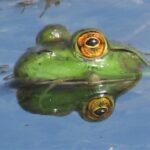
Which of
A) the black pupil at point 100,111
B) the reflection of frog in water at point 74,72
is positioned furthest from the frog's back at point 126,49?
the black pupil at point 100,111

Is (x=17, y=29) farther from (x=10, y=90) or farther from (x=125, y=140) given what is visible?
(x=125, y=140)

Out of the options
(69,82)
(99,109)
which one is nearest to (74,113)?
(99,109)

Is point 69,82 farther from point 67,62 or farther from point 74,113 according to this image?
point 74,113

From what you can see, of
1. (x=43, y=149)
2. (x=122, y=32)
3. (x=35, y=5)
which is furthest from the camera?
(x=35, y=5)

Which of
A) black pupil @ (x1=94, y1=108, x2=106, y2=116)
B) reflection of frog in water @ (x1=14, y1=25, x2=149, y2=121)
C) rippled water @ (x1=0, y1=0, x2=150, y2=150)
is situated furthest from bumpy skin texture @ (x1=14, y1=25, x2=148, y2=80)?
black pupil @ (x1=94, y1=108, x2=106, y2=116)

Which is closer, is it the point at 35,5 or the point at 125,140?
the point at 125,140

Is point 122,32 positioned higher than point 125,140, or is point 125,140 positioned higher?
point 125,140

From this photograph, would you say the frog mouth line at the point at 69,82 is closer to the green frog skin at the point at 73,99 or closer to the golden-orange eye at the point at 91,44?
the green frog skin at the point at 73,99

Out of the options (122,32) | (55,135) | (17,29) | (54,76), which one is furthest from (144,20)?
(55,135)
